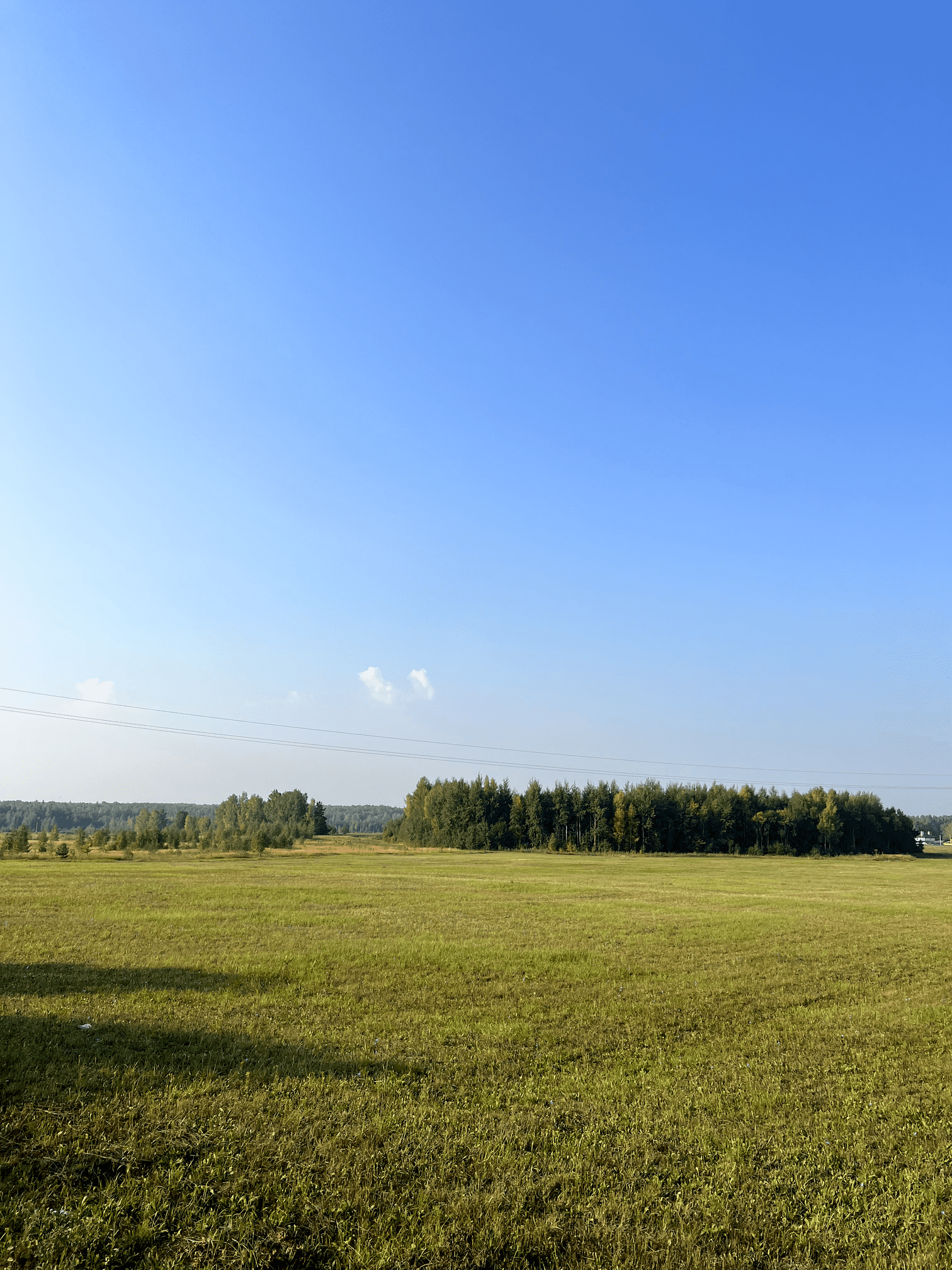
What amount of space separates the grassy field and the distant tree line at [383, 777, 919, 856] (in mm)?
123816

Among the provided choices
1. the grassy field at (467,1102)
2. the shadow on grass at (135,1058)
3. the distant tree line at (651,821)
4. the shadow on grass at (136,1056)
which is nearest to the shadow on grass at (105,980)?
the grassy field at (467,1102)

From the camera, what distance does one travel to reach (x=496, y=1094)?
10.6 metres

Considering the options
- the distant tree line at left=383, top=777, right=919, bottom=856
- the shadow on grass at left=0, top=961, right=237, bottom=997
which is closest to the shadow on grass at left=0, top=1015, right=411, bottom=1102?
the shadow on grass at left=0, top=961, right=237, bottom=997

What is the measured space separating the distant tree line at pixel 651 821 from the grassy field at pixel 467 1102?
12382 centimetres

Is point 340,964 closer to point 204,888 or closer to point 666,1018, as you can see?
point 666,1018

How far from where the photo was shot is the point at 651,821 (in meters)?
143

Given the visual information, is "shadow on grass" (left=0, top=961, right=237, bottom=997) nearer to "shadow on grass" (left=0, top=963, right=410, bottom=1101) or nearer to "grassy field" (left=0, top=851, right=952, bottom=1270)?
"grassy field" (left=0, top=851, right=952, bottom=1270)

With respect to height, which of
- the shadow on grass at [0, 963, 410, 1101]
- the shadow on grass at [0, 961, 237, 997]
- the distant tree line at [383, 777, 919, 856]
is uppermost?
the shadow on grass at [0, 963, 410, 1101]

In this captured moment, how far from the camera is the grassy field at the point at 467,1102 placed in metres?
6.97

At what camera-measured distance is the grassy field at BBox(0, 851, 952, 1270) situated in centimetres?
697

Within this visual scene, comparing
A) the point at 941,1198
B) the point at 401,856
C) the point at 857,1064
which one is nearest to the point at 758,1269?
the point at 941,1198

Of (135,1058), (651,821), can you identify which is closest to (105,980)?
(135,1058)

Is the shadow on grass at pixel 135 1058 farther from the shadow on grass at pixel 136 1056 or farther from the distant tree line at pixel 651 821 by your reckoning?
the distant tree line at pixel 651 821

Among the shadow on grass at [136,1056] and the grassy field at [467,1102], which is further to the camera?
the shadow on grass at [136,1056]
